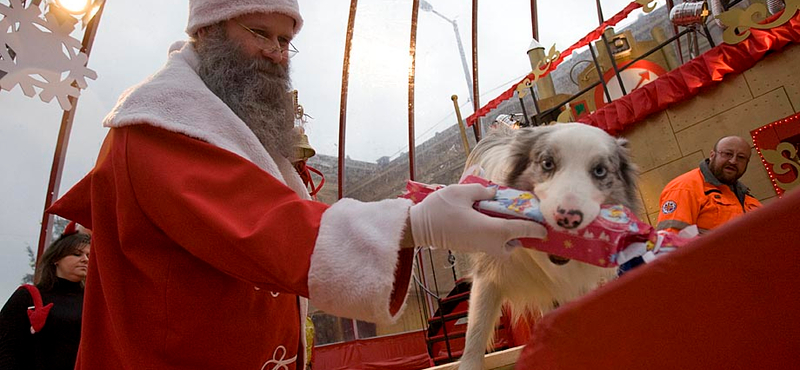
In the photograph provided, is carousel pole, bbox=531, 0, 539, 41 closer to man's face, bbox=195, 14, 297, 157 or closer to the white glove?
man's face, bbox=195, 14, 297, 157

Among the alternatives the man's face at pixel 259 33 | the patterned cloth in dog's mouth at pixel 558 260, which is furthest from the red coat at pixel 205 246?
the patterned cloth in dog's mouth at pixel 558 260

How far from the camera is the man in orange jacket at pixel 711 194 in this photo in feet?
8.50

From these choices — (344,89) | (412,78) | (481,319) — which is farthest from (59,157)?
(481,319)

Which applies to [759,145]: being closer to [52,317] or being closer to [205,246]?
[205,246]

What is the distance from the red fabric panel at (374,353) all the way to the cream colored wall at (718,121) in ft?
15.1

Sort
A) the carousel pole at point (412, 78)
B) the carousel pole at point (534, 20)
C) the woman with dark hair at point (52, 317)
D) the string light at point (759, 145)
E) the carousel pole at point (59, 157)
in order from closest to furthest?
1. the woman with dark hair at point (52, 317)
2. the string light at point (759, 145)
3. the carousel pole at point (59, 157)
4. the carousel pole at point (412, 78)
5. the carousel pole at point (534, 20)

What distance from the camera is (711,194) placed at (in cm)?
272

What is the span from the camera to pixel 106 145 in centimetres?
102

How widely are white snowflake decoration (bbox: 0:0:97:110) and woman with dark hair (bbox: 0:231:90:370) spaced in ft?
2.46

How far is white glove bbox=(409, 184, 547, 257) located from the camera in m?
0.76

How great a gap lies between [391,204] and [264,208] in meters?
0.21

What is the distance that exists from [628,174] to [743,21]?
360cm

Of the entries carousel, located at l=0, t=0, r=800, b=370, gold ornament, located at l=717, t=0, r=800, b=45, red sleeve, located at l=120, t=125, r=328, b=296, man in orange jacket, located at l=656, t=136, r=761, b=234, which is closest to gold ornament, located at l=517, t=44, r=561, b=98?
carousel, located at l=0, t=0, r=800, b=370

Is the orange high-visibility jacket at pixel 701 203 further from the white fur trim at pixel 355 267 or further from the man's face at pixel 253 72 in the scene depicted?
the white fur trim at pixel 355 267
